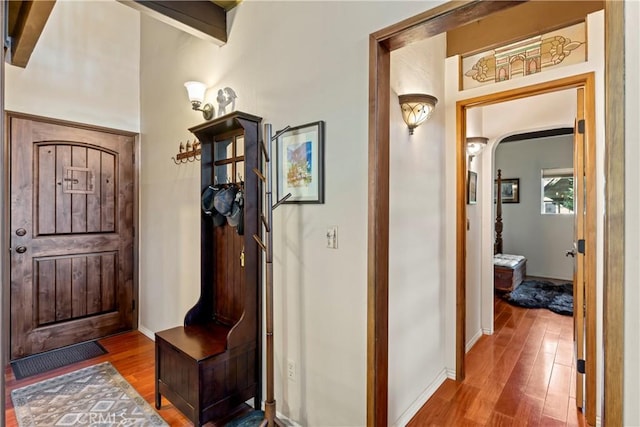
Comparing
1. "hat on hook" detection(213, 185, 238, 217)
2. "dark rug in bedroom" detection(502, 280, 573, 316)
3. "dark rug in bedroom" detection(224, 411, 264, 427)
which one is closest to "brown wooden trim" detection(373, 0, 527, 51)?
"hat on hook" detection(213, 185, 238, 217)

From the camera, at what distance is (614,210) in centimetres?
106

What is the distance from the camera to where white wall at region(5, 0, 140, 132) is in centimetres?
291

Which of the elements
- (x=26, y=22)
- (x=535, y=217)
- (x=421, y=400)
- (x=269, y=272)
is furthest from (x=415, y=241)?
(x=535, y=217)

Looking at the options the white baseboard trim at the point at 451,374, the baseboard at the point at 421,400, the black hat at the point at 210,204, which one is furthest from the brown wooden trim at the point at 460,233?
the black hat at the point at 210,204

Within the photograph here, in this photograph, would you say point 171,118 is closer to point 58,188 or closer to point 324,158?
point 58,188

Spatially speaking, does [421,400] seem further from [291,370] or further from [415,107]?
[415,107]

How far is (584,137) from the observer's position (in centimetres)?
212

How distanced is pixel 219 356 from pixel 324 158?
1257 mm

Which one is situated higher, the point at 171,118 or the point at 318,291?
the point at 171,118

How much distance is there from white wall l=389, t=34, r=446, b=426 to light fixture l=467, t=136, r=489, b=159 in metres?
0.73

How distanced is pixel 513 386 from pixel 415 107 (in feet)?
6.88

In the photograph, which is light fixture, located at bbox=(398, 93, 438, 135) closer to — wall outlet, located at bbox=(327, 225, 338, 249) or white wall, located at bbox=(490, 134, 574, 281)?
wall outlet, located at bbox=(327, 225, 338, 249)

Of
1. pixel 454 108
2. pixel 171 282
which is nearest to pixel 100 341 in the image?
pixel 171 282

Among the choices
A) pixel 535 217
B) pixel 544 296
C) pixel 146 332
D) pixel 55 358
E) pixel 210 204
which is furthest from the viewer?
pixel 535 217
